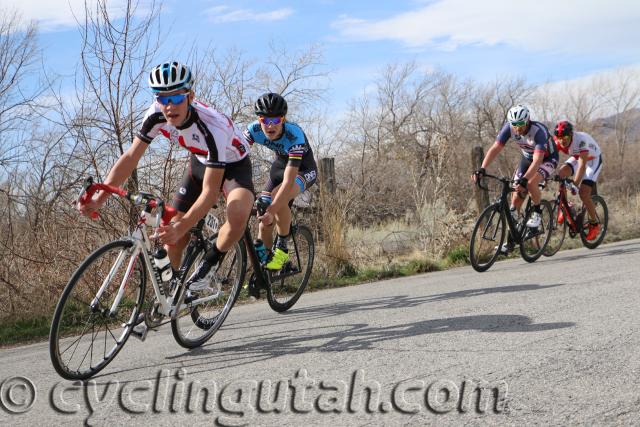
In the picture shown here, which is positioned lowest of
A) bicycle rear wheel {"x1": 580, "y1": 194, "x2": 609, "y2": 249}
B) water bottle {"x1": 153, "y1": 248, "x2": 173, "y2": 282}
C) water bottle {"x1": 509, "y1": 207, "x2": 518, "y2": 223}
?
bicycle rear wheel {"x1": 580, "y1": 194, "x2": 609, "y2": 249}

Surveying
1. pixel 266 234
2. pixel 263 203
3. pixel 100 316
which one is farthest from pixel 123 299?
pixel 266 234

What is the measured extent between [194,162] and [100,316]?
5.55ft

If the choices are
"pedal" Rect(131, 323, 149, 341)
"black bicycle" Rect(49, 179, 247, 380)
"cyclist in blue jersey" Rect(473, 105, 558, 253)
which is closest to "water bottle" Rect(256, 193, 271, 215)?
"black bicycle" Rect(49, 179, 247, 380)

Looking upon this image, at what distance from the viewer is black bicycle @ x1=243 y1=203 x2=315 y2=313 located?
682cm

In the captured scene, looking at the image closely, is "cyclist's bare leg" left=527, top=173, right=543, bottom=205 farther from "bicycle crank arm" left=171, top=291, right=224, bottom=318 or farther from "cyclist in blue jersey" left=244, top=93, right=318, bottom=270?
"bicycle crank arm" left=171, top=291, right=224, bottom=318

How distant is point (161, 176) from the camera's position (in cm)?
905

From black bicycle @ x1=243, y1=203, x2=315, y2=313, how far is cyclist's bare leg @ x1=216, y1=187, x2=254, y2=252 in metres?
0.78

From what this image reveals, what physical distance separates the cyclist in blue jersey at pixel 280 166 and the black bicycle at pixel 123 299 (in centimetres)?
125

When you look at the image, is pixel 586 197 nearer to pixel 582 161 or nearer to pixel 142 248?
pixel 582 161

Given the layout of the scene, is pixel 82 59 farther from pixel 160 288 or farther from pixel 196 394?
pixel 196 394

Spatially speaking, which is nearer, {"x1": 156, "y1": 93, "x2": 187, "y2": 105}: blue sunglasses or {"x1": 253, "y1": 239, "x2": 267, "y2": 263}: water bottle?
{"x1": 156, "y1": 93, "x2": 187, "y2": 105}: blue sunglasses

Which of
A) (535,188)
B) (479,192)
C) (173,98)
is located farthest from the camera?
(479,192)

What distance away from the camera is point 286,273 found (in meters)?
7.35

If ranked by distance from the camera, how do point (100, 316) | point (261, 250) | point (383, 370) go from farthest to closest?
point (261, 250) < point (100, 316) < point (383, 370)
